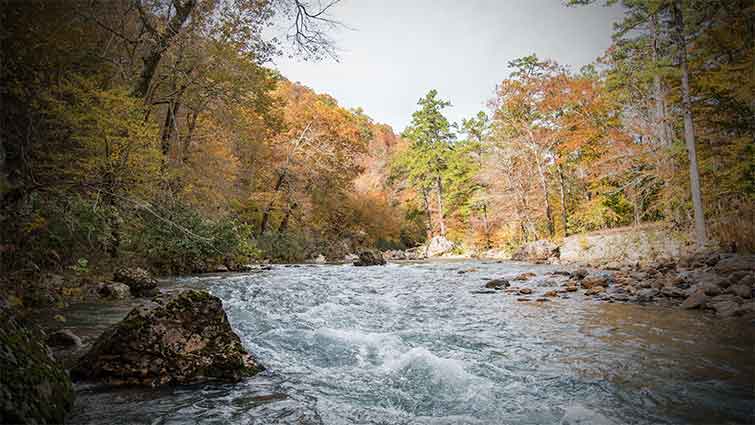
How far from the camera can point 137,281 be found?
791cm

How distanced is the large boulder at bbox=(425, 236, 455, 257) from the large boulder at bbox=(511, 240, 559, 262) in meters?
9.07

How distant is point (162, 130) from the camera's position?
13.1 metres

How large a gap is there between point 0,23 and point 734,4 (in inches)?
671

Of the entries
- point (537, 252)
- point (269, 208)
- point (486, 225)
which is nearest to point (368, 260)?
point (269, 208)

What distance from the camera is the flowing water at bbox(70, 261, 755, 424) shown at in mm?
2674

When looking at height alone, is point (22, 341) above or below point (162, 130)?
below

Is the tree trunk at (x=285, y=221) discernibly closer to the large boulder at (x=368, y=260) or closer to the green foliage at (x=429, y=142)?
the large boulder at (x=368, y=260)

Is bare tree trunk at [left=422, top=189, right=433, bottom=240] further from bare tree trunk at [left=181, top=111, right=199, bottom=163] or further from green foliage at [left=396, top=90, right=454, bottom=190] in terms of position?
bare tree trunk at [left=181, top=111, right=199, bottom=163]

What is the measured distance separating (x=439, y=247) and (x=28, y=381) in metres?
27.4

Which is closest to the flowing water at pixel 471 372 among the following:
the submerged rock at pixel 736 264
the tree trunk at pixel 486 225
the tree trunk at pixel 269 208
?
the submerged rock at pixel 736 264

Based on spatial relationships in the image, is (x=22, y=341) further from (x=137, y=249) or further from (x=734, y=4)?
(x=734, y=4)

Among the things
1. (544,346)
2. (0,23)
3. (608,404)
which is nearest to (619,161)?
(544,346)

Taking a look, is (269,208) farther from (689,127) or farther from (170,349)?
(689,127)

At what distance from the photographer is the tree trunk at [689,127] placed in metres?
10.9
